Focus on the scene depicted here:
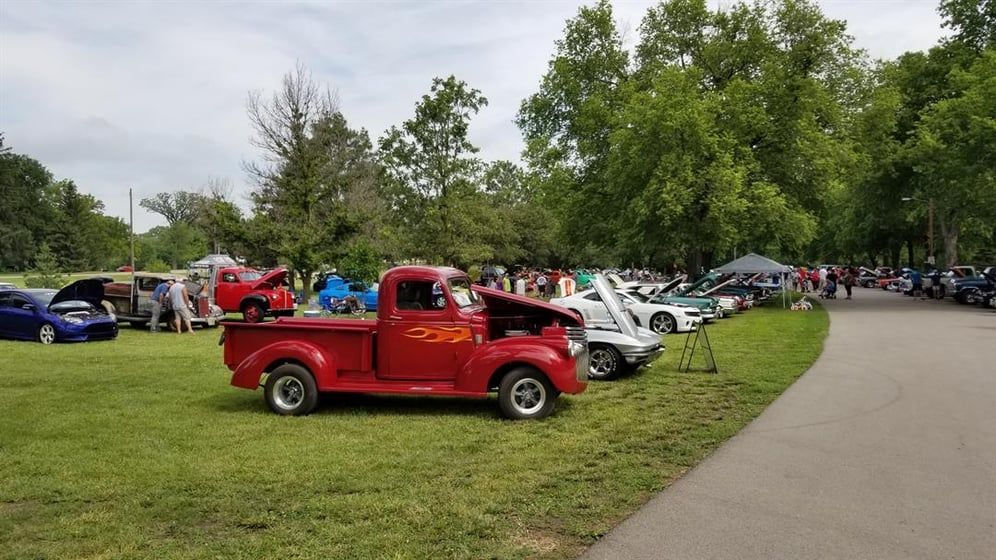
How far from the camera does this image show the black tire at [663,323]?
20109mm

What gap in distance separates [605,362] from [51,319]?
46.0ft

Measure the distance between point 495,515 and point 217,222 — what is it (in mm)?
28720

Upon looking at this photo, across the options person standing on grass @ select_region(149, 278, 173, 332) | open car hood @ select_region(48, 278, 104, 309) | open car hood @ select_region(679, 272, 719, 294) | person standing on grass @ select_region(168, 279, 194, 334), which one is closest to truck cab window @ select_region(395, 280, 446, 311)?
person standing on grass @ select_region(168, 279, 194, 334)

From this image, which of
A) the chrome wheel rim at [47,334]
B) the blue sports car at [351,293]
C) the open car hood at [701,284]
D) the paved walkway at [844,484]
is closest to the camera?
the paved walkway at [844,484]

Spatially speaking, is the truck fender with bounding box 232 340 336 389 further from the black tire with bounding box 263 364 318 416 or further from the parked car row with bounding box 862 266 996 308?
the parked car row with bounding box 862 266 996 308

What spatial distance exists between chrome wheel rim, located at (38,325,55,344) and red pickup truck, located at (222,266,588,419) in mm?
11061

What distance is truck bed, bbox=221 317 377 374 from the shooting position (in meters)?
8.80

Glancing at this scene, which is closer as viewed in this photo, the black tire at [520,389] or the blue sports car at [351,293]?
the black tire at [520,389]

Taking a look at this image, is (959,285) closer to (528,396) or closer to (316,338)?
(528,396)

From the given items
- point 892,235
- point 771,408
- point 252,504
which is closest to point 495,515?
point 252,504

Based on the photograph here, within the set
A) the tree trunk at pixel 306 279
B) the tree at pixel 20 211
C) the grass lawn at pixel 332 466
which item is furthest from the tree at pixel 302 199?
the tree at pixel 20 211

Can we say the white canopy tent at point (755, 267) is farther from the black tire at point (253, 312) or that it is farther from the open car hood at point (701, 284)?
the black tire at point (253, 312)

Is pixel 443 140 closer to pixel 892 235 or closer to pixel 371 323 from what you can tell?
pixel 371 323

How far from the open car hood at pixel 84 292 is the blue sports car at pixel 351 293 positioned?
32.1ft
